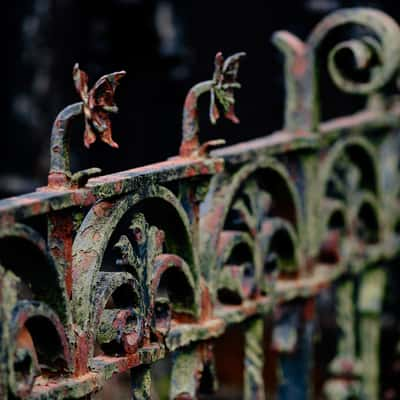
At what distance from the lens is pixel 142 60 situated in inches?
277

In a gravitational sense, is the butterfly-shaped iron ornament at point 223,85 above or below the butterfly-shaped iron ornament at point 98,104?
above

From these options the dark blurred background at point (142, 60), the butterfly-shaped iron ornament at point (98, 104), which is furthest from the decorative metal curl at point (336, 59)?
the dark blurred background at point (142, 60)

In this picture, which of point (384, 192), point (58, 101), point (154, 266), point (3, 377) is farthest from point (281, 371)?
point (58, 101)

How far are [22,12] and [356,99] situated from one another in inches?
61.0

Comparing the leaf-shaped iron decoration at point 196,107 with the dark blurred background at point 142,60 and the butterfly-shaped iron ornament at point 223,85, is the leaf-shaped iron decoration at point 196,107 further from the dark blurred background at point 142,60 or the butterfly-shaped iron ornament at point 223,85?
the dark blurred background at point 142,60

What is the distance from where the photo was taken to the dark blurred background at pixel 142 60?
677 centimetres

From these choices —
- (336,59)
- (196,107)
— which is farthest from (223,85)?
(336,59)

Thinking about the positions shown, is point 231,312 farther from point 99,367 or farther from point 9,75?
point 9,75

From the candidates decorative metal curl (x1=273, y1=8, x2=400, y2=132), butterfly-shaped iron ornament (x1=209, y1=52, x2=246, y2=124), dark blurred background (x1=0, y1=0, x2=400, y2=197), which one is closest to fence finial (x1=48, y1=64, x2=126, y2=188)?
butterfly-shaped iron ornament (x1=209, y1=52, x2=246, y2=124)

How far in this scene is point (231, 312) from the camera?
4.00 meters

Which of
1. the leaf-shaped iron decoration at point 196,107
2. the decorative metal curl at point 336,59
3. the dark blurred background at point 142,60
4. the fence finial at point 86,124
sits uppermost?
the dark blurred background at point 142,60

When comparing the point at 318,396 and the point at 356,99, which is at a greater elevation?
the point at 356,99

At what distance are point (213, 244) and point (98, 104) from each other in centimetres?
77

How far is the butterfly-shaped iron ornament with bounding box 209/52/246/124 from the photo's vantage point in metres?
3.75
